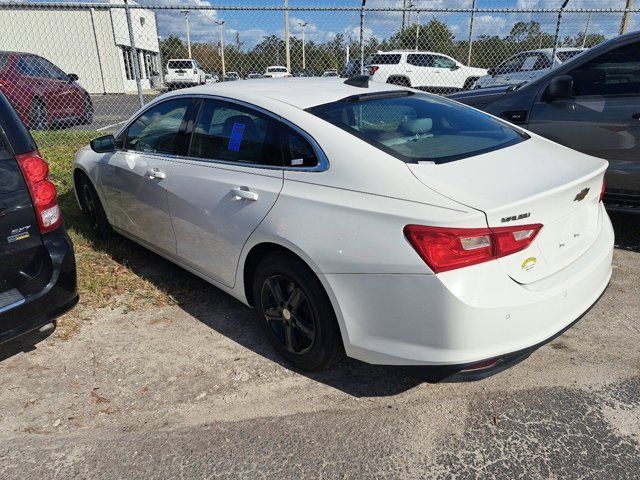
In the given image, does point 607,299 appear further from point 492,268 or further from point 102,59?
point 102,59

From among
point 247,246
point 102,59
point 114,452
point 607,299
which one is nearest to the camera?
point 114,452

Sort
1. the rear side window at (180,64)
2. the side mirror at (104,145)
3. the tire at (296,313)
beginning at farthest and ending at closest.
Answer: the rear side window at (180,64), the side mirror at (104,145), the tire at (296,313)

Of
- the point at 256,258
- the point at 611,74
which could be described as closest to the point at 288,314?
the point at 256,258

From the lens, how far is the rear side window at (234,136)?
9.39 ft

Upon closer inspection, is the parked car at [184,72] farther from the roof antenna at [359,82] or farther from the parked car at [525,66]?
the roof antenna at [359,82]

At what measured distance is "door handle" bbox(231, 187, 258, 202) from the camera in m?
2.79

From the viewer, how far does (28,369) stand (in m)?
3.02

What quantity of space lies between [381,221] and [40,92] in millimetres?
10182

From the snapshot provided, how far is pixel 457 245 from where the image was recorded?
205 centimetres

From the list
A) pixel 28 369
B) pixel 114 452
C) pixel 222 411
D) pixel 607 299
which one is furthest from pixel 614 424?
pixel 28 369

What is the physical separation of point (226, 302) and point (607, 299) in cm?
279

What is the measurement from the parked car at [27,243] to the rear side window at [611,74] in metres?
4.39

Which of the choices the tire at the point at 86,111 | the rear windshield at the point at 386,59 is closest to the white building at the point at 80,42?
the rear windshield at the point at 386,59

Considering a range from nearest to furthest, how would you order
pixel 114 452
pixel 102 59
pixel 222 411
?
1. pixel 114 452
2. pixel 222 411
3. pixel 102 59
